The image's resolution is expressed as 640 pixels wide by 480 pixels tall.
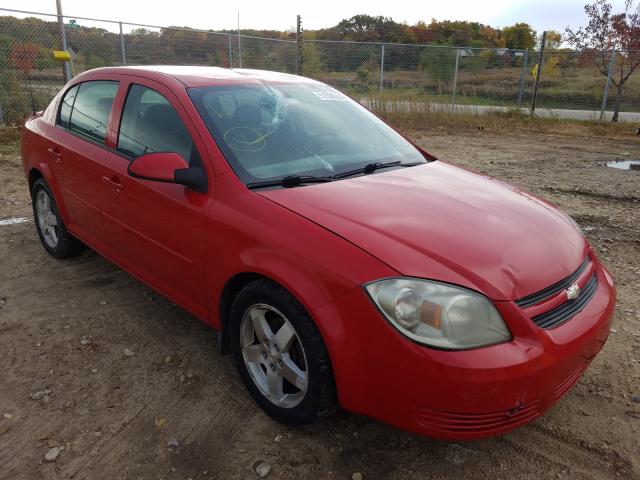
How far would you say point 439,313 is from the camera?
6.29ft

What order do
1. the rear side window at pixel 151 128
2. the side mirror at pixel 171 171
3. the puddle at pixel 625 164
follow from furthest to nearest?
the puddle at pixel 625 164
the rear side window at pixel 151 128
the side mirror at pixel 171 171

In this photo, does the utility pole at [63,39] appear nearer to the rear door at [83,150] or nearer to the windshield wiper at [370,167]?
the rear door at [83,150]

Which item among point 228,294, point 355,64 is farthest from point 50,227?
point 355,64

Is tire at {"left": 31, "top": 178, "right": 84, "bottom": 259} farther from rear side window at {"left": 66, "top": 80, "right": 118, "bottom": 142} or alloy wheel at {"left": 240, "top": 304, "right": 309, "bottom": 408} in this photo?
alloy wheel at {"left": 240, "top": 304, "right": 309, "bottom": 408}

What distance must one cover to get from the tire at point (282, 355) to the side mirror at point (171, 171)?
24.9 inches

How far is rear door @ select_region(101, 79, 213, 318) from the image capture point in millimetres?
2730

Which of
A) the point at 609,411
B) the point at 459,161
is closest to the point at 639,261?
the point at 609,411

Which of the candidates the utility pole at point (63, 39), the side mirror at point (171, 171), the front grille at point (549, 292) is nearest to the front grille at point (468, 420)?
the front grille at point (549, 292)

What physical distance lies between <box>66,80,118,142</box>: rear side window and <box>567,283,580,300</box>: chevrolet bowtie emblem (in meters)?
2.94

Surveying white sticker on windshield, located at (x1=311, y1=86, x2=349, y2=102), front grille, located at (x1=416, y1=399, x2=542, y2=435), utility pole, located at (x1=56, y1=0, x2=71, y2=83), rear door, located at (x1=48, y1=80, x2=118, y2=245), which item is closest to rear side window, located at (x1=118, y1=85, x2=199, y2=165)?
rear door, located at (x1=48, y1=80, x2=118, y2=245)

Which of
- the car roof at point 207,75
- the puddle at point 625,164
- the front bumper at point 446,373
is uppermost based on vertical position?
the car roof at point 207,75

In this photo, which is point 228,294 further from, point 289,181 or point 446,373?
point 446,373

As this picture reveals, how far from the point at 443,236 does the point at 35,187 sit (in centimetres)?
386

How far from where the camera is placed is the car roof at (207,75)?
3107 mm
